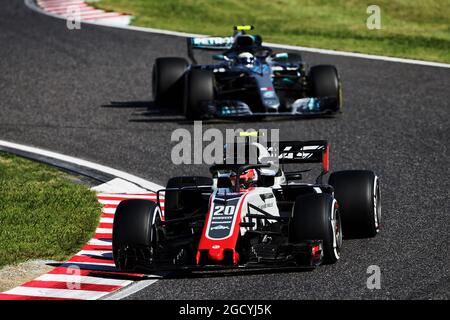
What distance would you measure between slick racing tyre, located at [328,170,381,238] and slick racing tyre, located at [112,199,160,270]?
2120 mm

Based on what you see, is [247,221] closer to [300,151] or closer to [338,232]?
[338,232]

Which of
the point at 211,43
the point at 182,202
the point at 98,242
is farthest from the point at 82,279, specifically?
the point at 211,43

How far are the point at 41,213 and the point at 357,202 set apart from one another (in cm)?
403

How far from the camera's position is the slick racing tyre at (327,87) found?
20430mm

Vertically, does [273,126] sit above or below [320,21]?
below

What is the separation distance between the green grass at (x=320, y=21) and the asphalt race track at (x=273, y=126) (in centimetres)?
187

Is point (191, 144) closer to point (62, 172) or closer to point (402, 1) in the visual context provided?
point (62, 172)

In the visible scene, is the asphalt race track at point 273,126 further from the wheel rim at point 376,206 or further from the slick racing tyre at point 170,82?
the slick racing tyre at point 170,82

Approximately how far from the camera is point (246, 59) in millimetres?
20828

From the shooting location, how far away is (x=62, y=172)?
17.2m

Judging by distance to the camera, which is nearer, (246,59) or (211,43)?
(246,59)

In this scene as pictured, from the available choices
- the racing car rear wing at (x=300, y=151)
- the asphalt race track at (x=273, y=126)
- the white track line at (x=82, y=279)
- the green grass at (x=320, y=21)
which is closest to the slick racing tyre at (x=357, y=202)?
the asphalt race track at (x=273, y=126)

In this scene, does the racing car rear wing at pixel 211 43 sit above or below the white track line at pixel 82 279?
above

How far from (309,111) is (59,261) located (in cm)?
856
